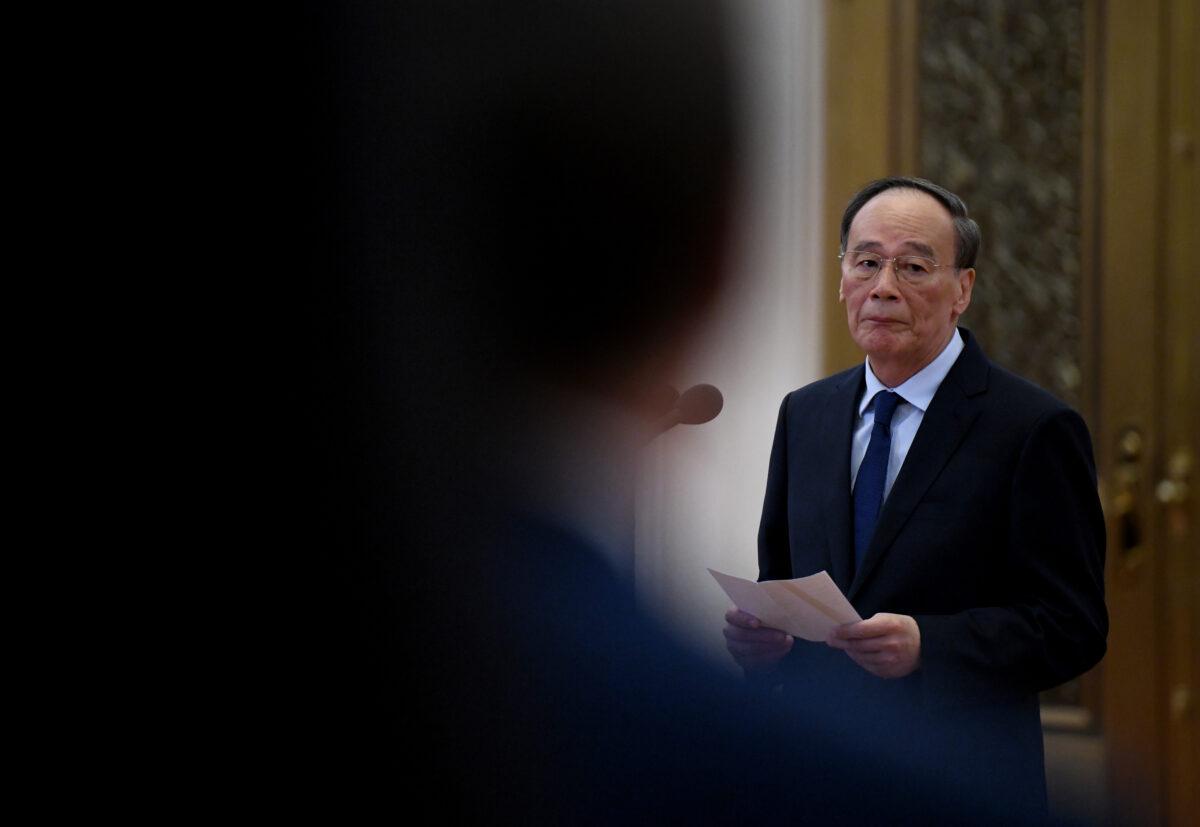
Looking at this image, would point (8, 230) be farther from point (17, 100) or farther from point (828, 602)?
point (828, 602)

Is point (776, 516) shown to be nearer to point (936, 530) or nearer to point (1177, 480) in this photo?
point (936, 530)

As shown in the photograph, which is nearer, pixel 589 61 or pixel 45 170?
pixel 45 170

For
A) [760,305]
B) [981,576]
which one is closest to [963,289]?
[981,576]

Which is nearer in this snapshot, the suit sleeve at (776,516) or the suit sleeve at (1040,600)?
the suit sleeve at (1040,600)

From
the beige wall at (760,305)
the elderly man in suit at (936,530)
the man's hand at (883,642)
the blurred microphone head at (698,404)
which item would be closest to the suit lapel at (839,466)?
the elderly man in suit at (936,530)

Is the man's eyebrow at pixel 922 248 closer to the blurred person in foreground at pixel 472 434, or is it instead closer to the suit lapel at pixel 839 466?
the suit lapel at pixel 839 466

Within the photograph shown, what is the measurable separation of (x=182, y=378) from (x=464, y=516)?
160 millimetres

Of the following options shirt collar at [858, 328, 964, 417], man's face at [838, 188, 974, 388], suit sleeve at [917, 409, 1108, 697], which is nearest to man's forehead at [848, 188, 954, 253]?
man's face at [838, 188, 974, 388]

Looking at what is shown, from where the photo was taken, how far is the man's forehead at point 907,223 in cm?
122

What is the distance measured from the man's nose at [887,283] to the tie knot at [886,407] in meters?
0.10

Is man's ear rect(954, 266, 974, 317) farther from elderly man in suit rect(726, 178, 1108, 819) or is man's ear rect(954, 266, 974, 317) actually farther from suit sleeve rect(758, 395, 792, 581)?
suit sleeve rect(758, 395, 792, 581)

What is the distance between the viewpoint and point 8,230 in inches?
24.4

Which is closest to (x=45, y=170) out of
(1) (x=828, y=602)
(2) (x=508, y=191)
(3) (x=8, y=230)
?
(3) (x=8, y=230)

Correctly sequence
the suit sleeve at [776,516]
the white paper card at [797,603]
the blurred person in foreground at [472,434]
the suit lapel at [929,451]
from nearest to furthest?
1. the blurred person in foreground at [472,434]
2. the white paper card at [797,603]
3. the suit lapel at [929,451]
4. the suit sleeve at [776,516]
